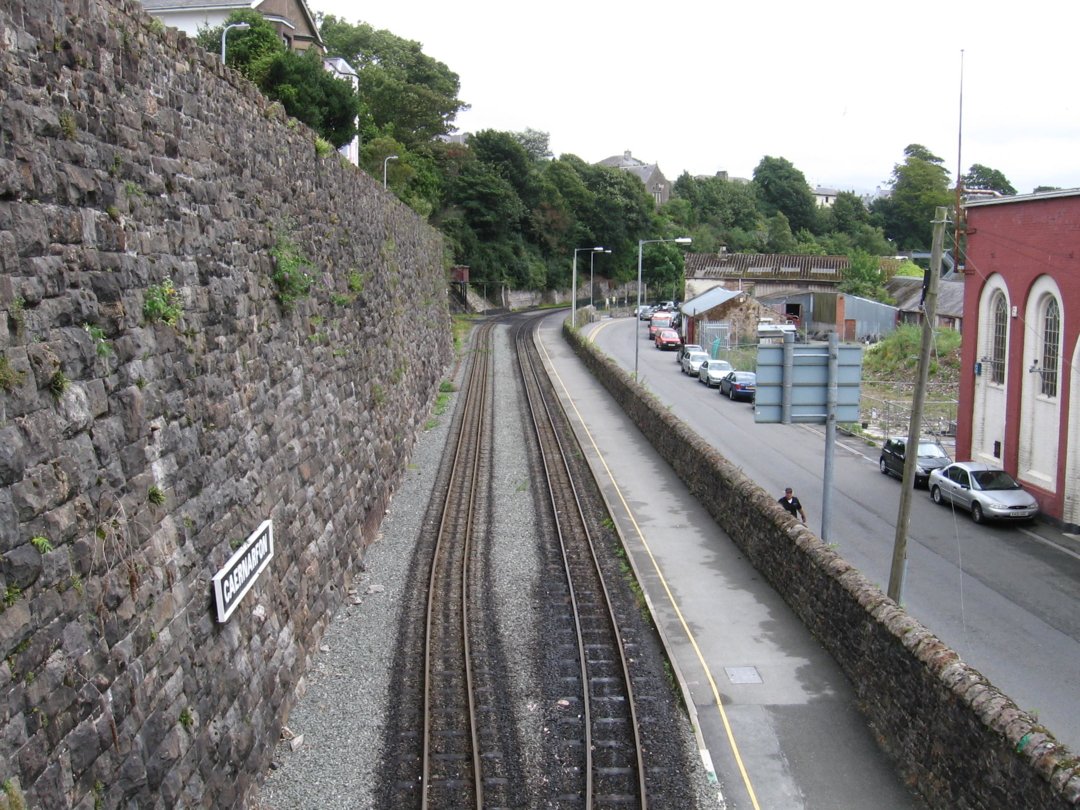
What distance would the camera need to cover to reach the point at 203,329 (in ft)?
31.3

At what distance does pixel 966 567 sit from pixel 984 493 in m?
4.19

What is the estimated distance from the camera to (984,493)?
22734mm

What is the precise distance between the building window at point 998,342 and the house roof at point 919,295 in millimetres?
7964

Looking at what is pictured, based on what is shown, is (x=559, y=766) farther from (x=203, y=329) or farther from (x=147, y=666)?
(x=203, y=329)

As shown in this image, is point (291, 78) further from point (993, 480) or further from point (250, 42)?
point (993, 480)

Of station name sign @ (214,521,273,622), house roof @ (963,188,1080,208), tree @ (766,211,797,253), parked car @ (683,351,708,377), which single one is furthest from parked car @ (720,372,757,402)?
tree @ (766,211,797,253)

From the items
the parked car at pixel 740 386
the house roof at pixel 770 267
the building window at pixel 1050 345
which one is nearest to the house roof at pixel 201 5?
the parked car at pixel 740 386

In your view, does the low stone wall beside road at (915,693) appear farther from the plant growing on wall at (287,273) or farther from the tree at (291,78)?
the tree at (291,78)

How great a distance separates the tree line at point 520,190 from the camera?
32.1m

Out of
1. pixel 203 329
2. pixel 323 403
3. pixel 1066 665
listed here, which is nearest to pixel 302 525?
pixel 323 403

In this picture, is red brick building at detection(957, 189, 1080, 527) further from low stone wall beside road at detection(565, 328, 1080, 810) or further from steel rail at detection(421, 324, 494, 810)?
steel rail at detection(421, 324, 494, 810)

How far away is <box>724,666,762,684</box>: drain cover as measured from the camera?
1270cm

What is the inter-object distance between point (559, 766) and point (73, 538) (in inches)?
226

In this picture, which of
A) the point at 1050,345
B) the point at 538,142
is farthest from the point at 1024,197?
the point at 538,142
